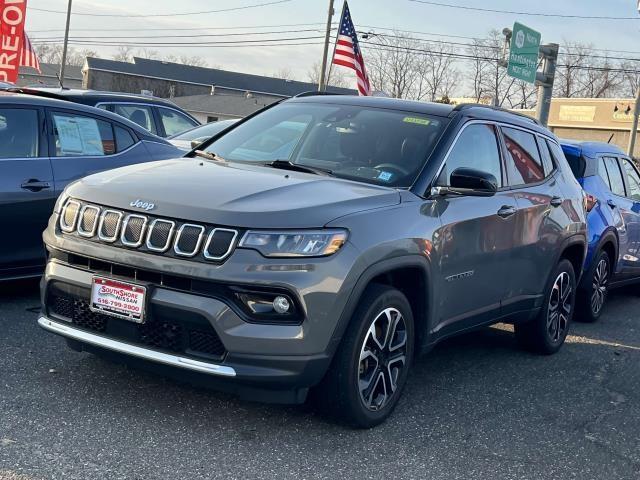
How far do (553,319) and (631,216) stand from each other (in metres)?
2.95

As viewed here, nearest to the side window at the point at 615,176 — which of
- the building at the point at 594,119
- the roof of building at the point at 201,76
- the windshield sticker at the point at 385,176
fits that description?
the windshield sticker at the point at 385,176

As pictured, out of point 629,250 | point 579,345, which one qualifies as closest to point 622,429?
point 579,345

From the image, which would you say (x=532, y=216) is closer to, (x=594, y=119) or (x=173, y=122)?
(x=173, y=122)

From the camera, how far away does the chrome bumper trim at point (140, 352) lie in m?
3.80

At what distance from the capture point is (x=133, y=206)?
158 inches

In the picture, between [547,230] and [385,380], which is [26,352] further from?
[547,230]

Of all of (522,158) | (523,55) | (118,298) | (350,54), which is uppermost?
(523,55)

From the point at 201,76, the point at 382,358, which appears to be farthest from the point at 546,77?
the point at 201,76

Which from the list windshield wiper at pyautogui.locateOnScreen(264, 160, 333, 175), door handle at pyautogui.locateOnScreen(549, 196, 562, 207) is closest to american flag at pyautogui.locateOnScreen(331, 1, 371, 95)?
door handle at pyautogui.locateOnScreen(549, 196, 562, 207)

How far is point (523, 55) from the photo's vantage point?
1808 centimetres

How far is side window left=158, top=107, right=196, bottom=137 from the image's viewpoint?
1102cm

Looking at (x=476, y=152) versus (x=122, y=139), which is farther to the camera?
(x=122, y=139)

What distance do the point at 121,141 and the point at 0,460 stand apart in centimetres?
399

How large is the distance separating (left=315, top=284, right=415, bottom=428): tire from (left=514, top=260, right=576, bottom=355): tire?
2063 millimetres
